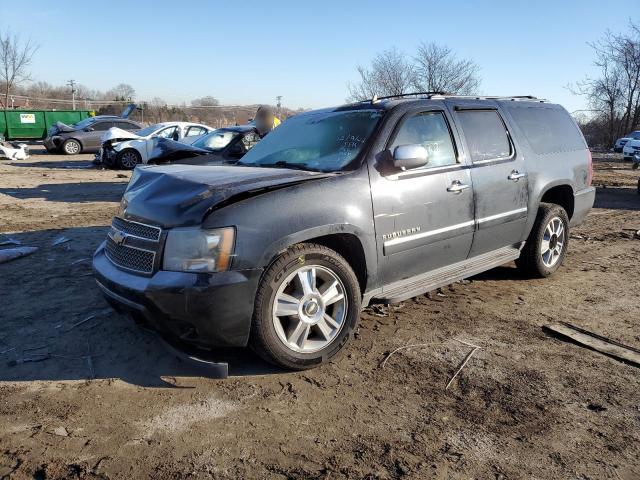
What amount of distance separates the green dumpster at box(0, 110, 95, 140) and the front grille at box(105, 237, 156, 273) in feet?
90.7

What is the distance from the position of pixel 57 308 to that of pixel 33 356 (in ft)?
2.89

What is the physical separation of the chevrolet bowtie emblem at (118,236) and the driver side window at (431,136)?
206cm

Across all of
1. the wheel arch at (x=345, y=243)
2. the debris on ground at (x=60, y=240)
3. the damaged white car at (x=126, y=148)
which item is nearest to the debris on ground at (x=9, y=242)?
the debris on ground at (x=60, y=240)

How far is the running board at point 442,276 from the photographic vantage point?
3701mm

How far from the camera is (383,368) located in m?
3.33

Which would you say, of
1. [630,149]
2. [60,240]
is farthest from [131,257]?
[630,149]

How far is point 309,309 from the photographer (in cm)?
326

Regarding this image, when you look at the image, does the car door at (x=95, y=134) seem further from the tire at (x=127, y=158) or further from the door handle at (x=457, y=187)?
the door handle at (x=457, y=187)

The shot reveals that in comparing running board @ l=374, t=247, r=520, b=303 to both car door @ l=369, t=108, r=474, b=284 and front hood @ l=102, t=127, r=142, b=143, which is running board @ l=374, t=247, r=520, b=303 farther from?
front hood @ l=102, t=127, r=142, b=143

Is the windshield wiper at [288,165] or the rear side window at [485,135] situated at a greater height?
the rear side window at [485,135]

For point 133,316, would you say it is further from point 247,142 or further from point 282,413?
point 247,142

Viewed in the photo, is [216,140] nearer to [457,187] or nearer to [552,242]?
[552,242]

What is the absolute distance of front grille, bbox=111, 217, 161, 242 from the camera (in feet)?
10.1

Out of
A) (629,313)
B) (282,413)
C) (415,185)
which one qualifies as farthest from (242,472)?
(629,313)
